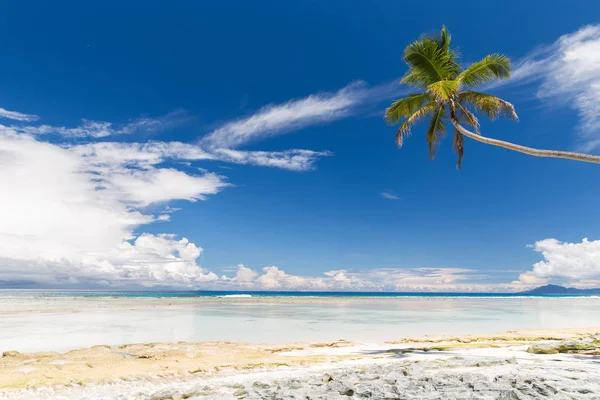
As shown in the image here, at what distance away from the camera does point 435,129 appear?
51.6 ft

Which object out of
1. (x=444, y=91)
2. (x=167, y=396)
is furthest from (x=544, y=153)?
(x=167, y=396)

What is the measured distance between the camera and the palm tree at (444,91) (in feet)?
45.4

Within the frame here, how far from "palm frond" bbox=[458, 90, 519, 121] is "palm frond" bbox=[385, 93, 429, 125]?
4.87 ft

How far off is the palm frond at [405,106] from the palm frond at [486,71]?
1.60 metres

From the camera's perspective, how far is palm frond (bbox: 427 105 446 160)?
50.4ft

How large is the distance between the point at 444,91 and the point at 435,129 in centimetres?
304

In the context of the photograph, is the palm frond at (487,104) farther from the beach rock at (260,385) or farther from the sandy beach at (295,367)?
the beach rock at (260,385)

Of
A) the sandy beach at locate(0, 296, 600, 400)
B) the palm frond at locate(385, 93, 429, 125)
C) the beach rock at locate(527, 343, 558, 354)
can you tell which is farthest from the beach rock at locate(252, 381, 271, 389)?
the palm frond at locate(385, 93, 429, 125)

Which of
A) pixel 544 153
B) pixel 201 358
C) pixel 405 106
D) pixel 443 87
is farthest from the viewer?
pixel 405 106

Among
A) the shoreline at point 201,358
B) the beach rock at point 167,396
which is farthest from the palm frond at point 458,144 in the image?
the beach rock at point 167,396

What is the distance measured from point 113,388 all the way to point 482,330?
18.5 meters

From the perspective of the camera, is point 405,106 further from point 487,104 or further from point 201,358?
point 201,358

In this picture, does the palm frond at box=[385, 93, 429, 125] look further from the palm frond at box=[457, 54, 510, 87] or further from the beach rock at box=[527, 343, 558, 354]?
the beach rock at box=[527, 343, 558, 354]

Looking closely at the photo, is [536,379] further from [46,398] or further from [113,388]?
[46,398]
